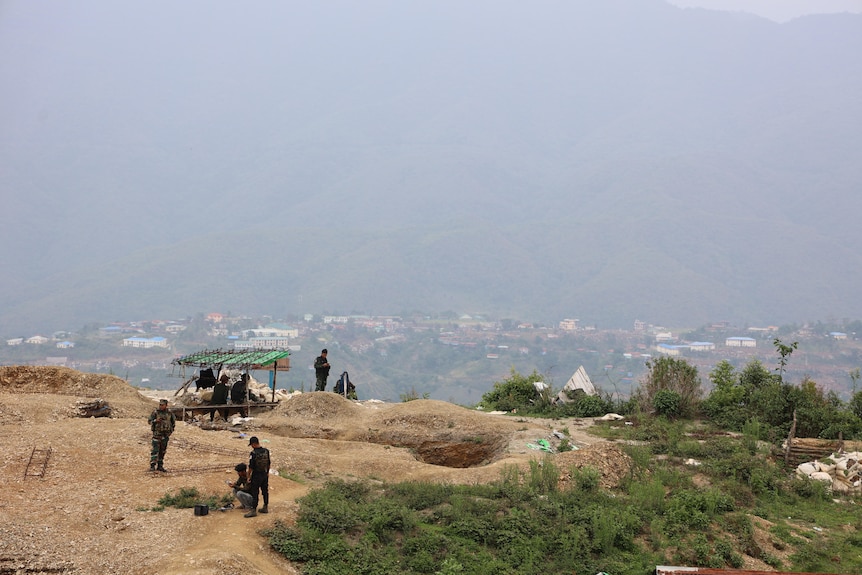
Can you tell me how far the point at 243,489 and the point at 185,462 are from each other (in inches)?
130

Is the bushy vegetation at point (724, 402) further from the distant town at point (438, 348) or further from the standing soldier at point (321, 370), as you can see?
the distant town at point (438, 348)

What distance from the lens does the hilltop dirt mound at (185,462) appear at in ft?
35.0

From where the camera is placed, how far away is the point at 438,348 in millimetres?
111750

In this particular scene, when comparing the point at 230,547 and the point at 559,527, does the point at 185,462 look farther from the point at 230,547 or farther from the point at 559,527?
the point at 559,527

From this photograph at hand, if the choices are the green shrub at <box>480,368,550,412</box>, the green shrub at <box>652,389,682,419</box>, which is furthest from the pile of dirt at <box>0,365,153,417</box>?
the green shrub at <box>652,389,682,419</box>

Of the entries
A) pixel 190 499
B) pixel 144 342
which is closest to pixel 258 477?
pixel 190 499

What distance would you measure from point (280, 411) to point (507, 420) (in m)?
7.03

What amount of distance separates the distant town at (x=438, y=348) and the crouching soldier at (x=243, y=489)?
69.1 metres

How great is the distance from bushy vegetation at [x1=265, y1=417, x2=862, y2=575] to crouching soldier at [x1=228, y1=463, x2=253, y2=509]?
0.74 meters

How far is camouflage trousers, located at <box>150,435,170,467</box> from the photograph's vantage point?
1409 cm

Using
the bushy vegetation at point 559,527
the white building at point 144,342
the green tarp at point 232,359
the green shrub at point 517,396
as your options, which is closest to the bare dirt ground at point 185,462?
the bushy vegetation at point 559,527

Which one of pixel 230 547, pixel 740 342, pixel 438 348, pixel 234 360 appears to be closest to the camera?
pixel 230 547

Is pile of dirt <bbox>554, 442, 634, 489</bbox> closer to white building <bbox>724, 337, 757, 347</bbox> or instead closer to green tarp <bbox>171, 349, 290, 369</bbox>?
green tarp <bbox>171, 349, 290, 369</bbox>

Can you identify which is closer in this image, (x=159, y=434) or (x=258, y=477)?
(x=258, y=477)
